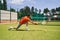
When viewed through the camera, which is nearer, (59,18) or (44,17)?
(44,17)

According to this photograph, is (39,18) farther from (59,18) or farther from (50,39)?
(50,39)

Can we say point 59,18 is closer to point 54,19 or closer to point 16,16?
point 54,19

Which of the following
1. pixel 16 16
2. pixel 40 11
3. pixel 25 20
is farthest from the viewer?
pixel 16 16

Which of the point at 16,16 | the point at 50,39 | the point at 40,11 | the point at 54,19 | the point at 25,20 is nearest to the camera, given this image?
the point at 50,39

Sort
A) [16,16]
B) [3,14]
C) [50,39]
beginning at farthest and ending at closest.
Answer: [16,16] < [3,14] < [50,39]

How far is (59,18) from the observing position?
2029 inches

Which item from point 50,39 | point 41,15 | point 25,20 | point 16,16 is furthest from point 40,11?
point 50,39

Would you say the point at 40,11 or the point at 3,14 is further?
the point at 40,11

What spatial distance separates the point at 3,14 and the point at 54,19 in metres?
13.2

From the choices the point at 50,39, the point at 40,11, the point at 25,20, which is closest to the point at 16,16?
the point at 40,11

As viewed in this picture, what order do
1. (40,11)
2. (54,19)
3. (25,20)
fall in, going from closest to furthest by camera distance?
1. (25,20)
2. (40,11)
3. (54,19)

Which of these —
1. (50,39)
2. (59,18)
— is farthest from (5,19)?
(50,39)

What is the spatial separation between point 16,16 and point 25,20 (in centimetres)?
4014

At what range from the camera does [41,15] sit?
45.8 meters
